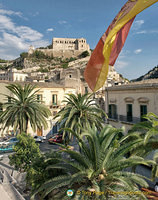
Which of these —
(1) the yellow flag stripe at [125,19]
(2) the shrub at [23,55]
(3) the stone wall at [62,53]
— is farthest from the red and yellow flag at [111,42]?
(3) the stone wall at [62,53]

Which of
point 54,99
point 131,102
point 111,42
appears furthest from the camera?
point 54,99

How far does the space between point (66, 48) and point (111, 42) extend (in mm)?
103837

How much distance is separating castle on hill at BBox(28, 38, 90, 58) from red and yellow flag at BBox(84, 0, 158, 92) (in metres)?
98.3

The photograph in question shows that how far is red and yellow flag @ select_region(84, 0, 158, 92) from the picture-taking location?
3170mm

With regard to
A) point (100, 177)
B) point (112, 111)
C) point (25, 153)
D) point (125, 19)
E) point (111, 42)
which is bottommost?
point (25, 153)

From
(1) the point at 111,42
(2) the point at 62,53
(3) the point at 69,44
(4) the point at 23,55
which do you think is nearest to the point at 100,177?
(1) the point at 111,42

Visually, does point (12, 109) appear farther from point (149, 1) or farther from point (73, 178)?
point (149, 1)

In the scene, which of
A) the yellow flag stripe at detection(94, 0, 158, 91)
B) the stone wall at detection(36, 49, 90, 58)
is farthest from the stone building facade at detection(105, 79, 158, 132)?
the stone wall at detection(36, 49, 90, 58)

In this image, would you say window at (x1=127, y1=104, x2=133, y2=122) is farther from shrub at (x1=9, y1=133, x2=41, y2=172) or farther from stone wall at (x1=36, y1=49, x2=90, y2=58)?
stone wall at (x1=36, y1=49, x2=90, y2=58)

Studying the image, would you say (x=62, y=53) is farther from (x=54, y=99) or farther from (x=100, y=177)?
(x=100, y=177)

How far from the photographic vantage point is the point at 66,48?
102 m

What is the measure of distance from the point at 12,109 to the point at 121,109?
11251 millimetres

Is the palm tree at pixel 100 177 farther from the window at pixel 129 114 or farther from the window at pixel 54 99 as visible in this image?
the window at pixel 54 99

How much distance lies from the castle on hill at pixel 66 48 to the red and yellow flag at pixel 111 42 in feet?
323
